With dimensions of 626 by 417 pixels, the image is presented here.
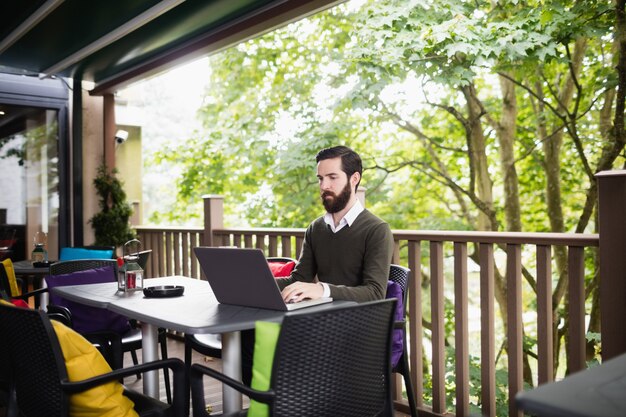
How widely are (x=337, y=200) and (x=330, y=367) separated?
1132mm

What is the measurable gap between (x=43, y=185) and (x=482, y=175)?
208 inches

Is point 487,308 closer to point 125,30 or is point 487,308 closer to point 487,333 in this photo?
point 487,333

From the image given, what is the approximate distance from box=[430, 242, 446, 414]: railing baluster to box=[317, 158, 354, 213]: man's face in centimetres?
78

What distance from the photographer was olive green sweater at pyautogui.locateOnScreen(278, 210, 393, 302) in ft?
8.39

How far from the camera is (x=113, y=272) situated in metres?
3.52

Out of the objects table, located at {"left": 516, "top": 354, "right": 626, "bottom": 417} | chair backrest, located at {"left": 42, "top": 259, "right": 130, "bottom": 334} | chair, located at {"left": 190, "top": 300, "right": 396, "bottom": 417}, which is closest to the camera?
table, located at {"left": 516, "top": 354, "right": 626, "bottom": 417}

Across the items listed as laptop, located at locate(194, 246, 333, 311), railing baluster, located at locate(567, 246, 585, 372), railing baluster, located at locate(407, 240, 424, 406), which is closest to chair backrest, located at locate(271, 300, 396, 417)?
laptop, located at locate(194, 246, 333, 311)

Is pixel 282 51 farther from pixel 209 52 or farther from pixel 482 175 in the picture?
pixel 209 52

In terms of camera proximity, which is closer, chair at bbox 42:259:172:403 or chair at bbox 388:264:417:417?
chair at bbox 388:264:417:417

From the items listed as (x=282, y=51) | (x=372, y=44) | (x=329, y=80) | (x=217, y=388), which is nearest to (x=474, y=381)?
(x=217, y=388)

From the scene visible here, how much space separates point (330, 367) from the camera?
6.08 feet

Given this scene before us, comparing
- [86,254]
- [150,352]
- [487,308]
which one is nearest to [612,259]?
[487,308]

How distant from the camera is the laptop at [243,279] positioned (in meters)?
2.11

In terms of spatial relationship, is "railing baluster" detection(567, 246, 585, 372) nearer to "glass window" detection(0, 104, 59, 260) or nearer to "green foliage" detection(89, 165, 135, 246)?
"green foliage" detection(89, 165, 135, 246)
